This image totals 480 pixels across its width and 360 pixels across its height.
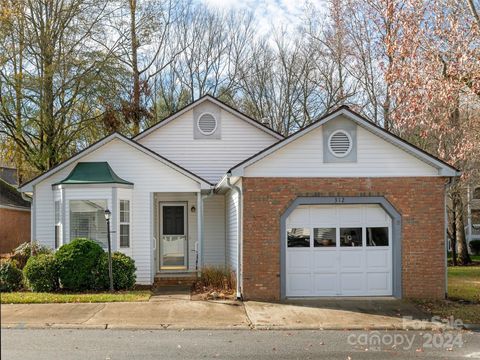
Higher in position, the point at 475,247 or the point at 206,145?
the point at 206,145

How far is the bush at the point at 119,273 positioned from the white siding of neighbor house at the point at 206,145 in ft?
16.5

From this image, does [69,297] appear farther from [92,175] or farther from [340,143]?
[340,143]

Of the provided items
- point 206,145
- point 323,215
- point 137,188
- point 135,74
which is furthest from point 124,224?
point 135,74

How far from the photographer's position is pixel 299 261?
13.9 m

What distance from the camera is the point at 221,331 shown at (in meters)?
10.5

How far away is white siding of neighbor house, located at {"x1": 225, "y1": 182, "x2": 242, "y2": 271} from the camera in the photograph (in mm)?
14867

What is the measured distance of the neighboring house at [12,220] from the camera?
87.1 feet

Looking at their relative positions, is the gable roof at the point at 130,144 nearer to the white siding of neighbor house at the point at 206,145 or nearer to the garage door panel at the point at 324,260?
the white siding of neighbor house at the point at 206,145

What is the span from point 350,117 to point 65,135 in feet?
51.3

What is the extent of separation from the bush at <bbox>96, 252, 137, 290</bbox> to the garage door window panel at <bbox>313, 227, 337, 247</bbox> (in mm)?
5313

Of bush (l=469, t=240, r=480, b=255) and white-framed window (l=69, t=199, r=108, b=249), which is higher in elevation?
white-framed window (l=69, t=199, r=108, b=249)

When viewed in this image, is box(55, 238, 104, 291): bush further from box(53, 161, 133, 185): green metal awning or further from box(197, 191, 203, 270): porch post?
box(197, 191, 203, 270): porch post

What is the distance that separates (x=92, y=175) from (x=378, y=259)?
8.66 metres

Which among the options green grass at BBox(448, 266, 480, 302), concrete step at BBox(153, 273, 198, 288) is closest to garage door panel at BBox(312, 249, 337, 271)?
green grass at BBox(448, 266, 480, 302)
